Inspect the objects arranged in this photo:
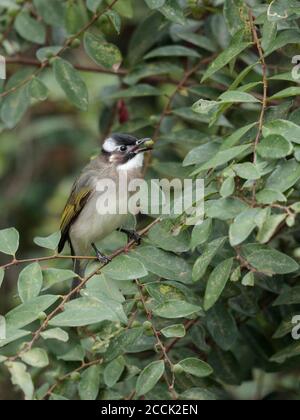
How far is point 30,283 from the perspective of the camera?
2.79m

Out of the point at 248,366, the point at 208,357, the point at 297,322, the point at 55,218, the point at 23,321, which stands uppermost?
the point at 23,321

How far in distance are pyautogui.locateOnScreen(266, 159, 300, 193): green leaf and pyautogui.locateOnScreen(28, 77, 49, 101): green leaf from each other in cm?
148

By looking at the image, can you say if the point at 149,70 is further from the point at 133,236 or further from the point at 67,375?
the point at 67,375

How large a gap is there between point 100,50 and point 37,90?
13.2 inches

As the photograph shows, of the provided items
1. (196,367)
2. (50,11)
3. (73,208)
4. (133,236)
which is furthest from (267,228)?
(50,11)

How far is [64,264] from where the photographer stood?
12.9 ft

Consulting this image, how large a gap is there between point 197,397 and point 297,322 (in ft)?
1.55

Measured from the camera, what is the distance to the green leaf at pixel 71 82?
3727 mm

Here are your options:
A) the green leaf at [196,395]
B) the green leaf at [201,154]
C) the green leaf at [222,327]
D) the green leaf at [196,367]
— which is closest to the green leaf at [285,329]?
the green leaf at [222,327]

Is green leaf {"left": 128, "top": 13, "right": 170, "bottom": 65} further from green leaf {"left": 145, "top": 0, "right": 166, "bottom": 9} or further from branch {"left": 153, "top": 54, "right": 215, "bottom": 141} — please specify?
green leaf {"left": 145, "top": 0, "right": 166, "bottom": 9}

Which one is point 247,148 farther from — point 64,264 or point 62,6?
point 62,6

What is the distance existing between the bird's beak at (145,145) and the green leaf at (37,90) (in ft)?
1.64

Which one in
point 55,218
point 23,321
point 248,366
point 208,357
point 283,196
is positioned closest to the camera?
point 283,196

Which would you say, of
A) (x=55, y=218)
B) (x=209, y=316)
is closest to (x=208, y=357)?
(x=209, y=316)
